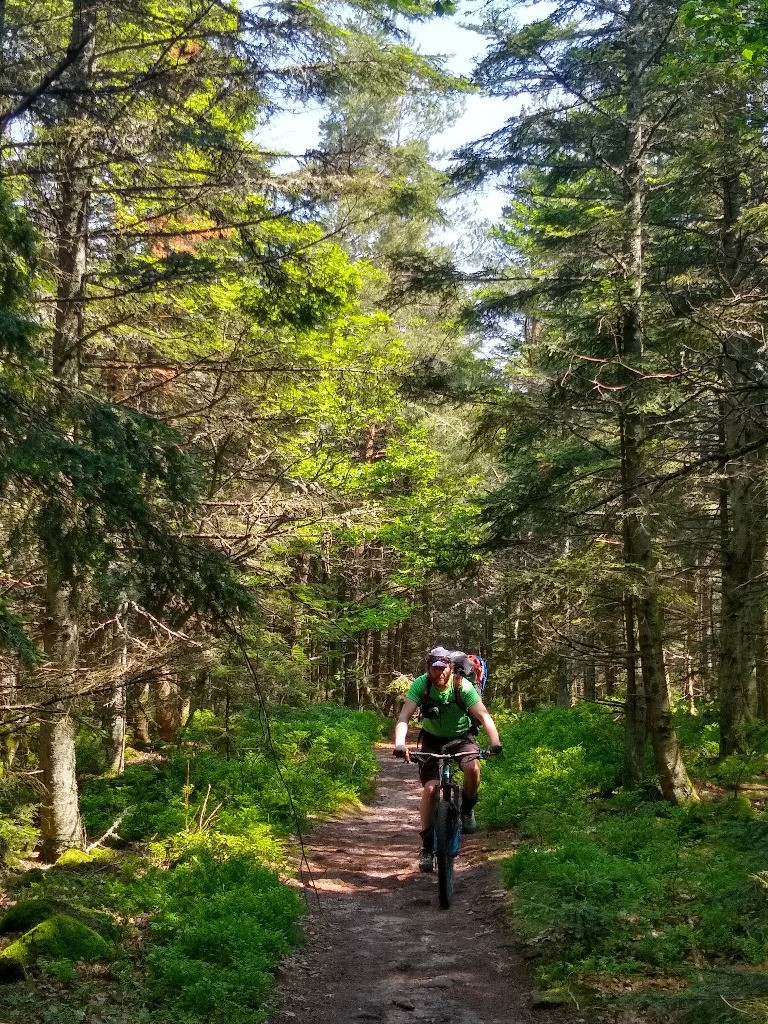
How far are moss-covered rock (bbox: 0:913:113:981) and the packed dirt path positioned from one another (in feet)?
4.84

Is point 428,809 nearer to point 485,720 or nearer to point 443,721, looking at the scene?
point 443,721

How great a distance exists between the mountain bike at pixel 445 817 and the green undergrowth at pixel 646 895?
0.71 meters

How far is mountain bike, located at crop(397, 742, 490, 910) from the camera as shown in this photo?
736 cm

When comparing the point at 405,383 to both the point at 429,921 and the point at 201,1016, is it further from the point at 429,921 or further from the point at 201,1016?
the point at 201,1016

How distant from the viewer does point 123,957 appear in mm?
5938

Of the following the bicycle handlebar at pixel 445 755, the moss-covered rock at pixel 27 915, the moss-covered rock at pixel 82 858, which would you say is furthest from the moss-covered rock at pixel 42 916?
the bicycle handlebar at pixel 445 755

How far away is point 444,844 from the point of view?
7.32 m

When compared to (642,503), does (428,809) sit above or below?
below

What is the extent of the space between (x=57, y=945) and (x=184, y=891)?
1523 millimetres

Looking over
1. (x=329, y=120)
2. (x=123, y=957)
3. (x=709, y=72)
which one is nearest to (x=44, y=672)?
(x=123, y=957)

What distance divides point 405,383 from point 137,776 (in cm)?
767

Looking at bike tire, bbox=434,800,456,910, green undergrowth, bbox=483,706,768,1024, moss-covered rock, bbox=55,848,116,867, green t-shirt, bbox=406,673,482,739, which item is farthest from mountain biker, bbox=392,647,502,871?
moss-covered rock, bbox=55,848,116,867

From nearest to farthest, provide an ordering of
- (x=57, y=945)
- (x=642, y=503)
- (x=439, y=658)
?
(x=57, y=945) → (x=439, y=658) → (x=642, y=503)

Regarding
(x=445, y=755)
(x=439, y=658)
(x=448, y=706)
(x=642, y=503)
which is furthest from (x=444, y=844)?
(x=642, y=503)
